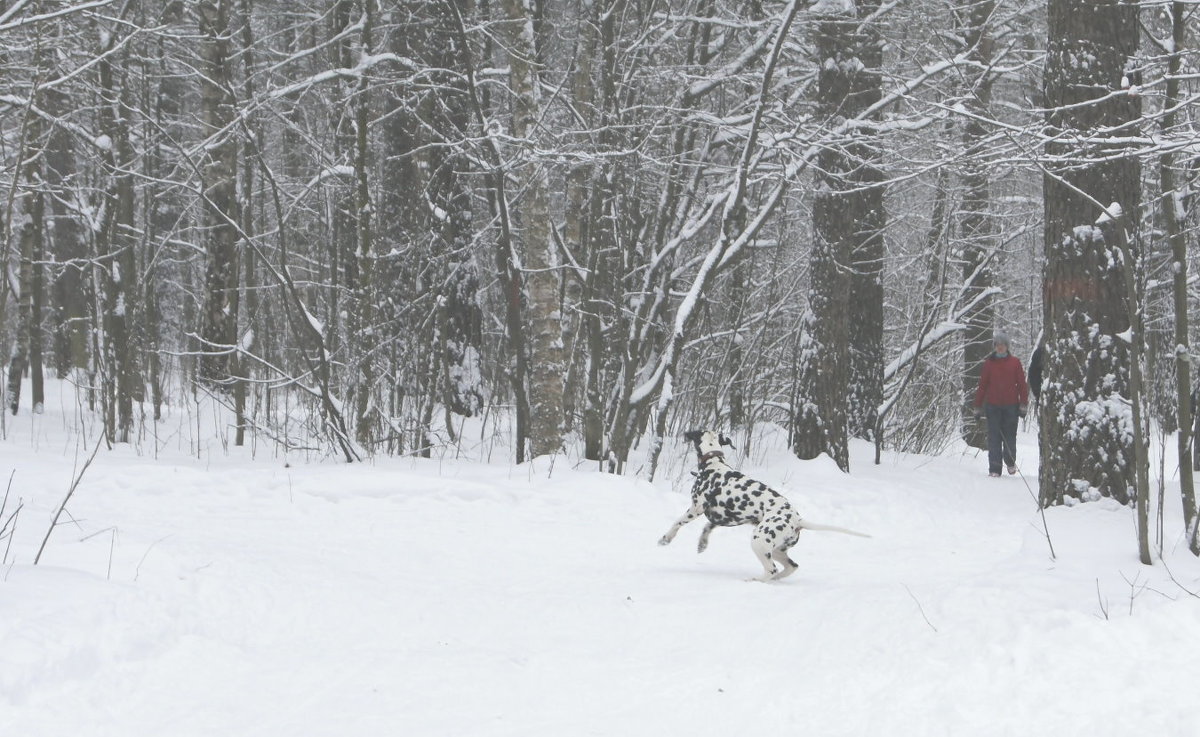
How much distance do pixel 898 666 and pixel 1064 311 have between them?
528cm

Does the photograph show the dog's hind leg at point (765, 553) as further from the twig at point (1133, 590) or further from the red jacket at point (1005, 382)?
the red jacket at point (1005, 382)

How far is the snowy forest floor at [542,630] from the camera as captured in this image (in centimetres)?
367

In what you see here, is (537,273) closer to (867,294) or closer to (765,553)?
(765,553)

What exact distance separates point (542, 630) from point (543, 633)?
5 cm

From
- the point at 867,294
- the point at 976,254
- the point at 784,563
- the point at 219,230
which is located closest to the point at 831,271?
the point at 867,294

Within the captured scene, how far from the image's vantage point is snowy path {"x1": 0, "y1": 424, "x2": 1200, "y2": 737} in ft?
12.0

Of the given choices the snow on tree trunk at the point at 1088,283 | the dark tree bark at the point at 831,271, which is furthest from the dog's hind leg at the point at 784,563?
the dark tree bark at the point at 831,271

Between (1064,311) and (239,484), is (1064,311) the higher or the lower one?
the higher one

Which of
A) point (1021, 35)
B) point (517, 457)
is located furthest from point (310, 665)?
point (1021, 35)

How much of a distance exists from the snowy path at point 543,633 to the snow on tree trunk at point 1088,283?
784 millimetres

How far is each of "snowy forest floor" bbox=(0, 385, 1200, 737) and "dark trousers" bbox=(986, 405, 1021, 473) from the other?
509cm

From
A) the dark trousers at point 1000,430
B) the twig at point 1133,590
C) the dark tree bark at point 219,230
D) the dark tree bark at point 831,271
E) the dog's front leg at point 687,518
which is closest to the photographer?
the twig at point 1133,590

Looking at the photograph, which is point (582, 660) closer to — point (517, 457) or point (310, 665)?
point (310, 665)

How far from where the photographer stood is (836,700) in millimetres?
4047
